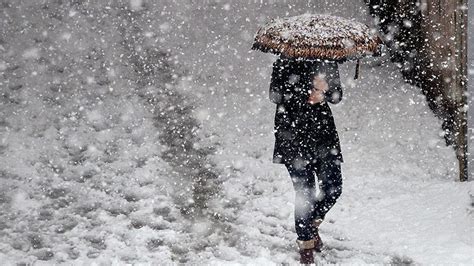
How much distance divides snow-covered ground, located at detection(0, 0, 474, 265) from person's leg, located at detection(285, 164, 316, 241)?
0.47 m

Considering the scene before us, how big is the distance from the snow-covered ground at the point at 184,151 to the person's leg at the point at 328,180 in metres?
0.60

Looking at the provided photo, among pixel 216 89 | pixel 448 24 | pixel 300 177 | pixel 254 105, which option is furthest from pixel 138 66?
pixel 300 177

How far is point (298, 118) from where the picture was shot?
4652 mm

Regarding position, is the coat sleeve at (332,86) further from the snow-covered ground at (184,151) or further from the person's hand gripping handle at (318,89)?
the snow-covered ground at (184,151)

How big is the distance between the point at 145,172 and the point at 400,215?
2.89m

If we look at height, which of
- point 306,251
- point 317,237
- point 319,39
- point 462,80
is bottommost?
point 306,251

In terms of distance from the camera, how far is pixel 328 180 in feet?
15.9

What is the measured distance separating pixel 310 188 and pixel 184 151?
3.07m

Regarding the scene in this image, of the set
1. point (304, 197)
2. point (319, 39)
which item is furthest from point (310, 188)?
point (319, 39)

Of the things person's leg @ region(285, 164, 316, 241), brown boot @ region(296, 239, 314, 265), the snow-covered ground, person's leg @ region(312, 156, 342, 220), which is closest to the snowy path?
the snow-covered ground

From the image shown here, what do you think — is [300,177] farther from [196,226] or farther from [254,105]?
[254,105]

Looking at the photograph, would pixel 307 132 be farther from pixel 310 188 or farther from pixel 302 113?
pixel 310 188

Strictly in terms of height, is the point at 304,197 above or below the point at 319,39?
below

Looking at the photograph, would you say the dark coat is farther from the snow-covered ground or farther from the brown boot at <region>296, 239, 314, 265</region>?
the snow-covered ground
